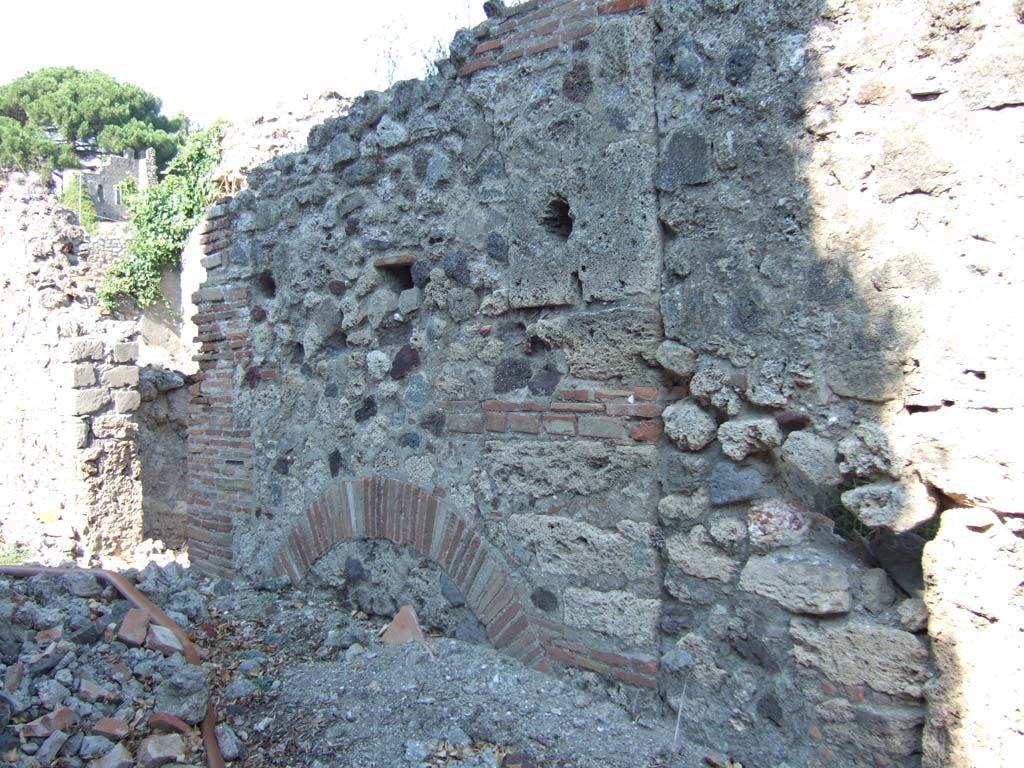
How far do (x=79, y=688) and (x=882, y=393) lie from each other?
280cm

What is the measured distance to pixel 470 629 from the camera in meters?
3.19

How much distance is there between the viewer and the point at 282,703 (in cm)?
290

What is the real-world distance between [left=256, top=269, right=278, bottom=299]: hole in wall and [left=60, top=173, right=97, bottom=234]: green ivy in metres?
15.1

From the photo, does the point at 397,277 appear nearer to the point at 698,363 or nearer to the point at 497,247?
the point at 497,247

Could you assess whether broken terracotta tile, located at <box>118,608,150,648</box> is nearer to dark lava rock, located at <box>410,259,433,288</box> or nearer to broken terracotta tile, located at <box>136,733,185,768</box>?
broken terracotta tile, located at <box>136,733,185,768</box>

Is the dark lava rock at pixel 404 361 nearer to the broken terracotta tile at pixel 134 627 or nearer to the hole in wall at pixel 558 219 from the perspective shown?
the hole in wall at pixel 558 219

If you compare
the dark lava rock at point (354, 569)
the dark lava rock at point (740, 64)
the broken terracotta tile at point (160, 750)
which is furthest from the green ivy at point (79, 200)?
the dark lava rock at point (740, 64)

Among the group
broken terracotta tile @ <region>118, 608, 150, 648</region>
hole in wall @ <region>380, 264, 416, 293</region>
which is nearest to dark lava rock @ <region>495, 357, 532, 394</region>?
hole in wall @ <region>380, 264, 416, 293</region>

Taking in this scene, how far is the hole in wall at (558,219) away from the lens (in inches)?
117

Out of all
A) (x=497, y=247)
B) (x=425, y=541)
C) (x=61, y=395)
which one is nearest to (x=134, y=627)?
(x=425, y=541)

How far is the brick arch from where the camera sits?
3029 mm

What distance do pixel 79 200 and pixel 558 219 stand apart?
63.9 ft

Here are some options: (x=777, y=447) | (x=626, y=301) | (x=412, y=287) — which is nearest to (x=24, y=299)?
(x=412, y=287)

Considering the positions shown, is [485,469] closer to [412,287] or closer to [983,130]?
[412,287]
